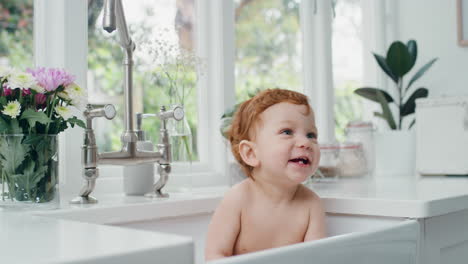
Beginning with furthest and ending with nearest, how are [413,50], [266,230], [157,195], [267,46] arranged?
1. [267,46]
2. [413,50]
3. [157,195]
4. [266,230]

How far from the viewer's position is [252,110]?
1210 millimetres

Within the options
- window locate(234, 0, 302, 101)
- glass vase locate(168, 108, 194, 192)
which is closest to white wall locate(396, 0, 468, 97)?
window locate(234, 0, 302, 101)

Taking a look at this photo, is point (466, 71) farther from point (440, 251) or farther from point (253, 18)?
point (440, 251)

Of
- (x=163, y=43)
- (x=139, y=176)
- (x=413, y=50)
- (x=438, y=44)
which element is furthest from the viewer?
(x=438, y=44)

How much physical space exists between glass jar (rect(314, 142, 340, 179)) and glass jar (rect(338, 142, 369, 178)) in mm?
29

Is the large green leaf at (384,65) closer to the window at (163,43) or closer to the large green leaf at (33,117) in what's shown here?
the window at (163,43)

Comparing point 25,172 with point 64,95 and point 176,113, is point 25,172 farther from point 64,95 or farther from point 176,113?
point 176,113

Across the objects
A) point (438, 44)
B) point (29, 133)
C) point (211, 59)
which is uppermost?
point (438, 44)

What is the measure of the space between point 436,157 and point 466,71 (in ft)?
1.98

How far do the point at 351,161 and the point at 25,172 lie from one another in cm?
117

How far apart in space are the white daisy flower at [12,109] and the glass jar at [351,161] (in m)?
1.14

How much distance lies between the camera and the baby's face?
1.14 m

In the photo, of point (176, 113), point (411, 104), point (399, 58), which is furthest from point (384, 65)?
point (176, 113)

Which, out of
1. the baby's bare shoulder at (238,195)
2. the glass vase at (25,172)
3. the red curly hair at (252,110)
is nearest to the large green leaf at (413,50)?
the red curly hair at (252,110)
